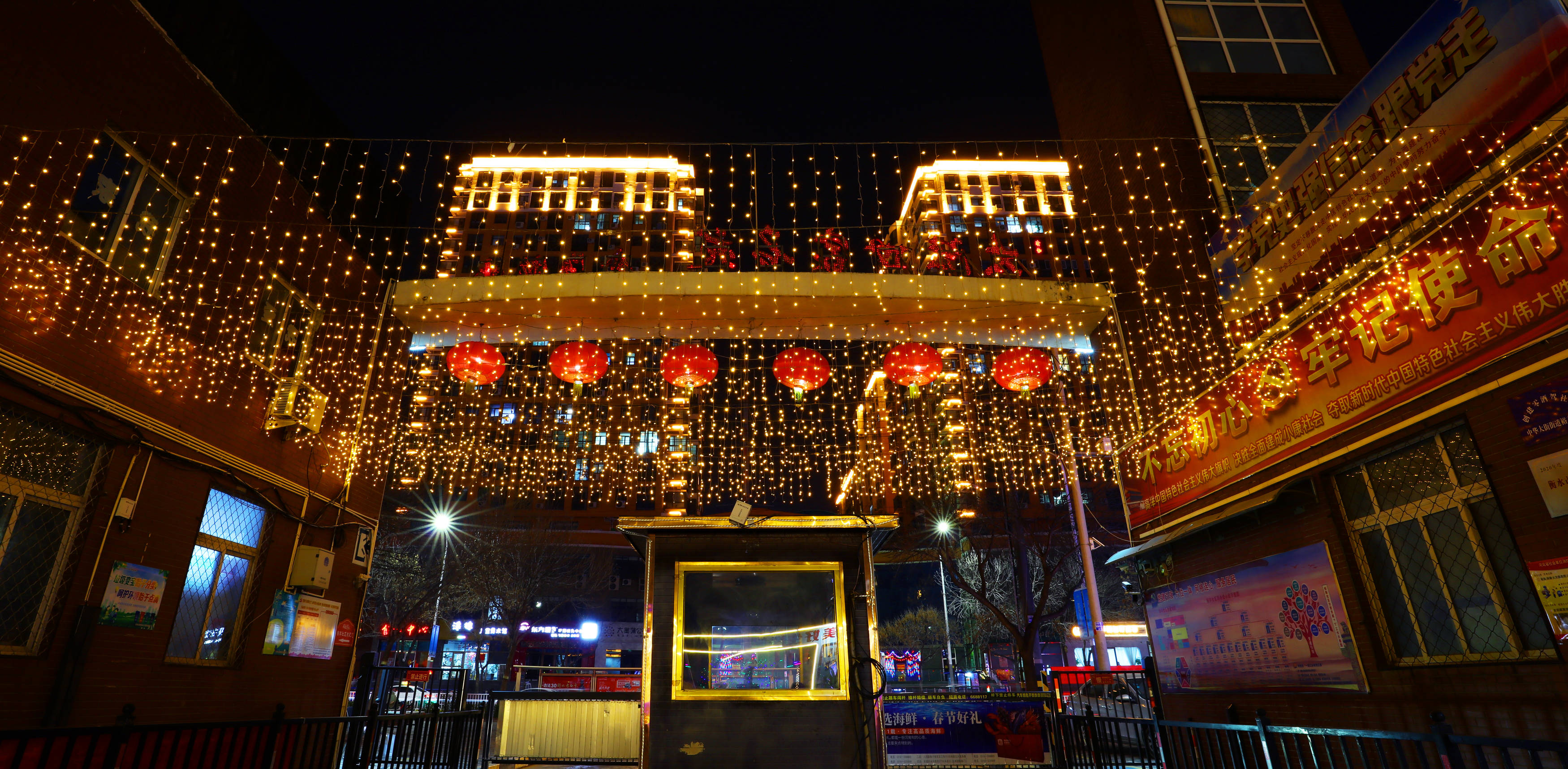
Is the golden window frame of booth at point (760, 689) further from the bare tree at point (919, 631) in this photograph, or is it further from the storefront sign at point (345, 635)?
the bare tree at point (919, 631)

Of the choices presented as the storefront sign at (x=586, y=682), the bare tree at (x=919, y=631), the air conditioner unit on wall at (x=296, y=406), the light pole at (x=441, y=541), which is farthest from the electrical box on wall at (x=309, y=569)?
the bare tree at (x=919, y=631)

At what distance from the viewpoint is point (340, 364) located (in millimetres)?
9742

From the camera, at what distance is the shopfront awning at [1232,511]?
21.1 ft

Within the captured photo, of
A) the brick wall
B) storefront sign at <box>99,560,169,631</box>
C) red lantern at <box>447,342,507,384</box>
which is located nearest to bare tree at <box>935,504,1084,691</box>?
red lantern at <box>447,342,507,384</box>

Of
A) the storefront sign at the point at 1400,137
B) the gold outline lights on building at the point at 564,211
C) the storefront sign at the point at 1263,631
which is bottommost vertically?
the storefront sign at the point at 1263,631

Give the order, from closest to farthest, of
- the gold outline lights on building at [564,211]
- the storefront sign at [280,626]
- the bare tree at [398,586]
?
1. the storefront sign at [280,626]
2. the bare tree at [398,586]
3. the gold outline lights on building at [564,211]

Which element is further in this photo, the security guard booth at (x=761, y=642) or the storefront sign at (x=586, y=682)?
the storefront sign at (x=586, y=682)

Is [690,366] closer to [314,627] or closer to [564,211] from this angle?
[314,627]

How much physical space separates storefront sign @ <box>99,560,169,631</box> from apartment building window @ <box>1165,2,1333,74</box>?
13036 mm

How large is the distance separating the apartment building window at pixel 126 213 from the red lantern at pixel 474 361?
284 centimetres

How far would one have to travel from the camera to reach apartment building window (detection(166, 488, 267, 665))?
712 centimetres

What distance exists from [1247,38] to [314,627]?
14.4 m

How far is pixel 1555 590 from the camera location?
4.39 metres

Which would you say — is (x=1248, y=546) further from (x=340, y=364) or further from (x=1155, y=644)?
(x=340, y=364)
